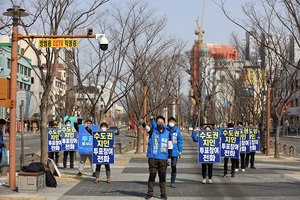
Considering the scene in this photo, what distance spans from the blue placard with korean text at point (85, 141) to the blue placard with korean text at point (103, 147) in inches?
18.2

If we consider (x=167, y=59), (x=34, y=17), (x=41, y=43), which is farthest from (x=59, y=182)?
(x=167, y=59)

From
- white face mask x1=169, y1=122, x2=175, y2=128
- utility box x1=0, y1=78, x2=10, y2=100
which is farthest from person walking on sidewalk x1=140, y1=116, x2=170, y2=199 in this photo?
utility box x1=0, y1=78, x2=10, y2=100

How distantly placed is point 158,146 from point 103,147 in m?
4.03

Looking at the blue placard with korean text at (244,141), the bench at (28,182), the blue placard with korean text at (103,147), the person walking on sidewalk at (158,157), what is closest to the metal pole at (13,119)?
the bench at (28,182)

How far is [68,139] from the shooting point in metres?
18.0

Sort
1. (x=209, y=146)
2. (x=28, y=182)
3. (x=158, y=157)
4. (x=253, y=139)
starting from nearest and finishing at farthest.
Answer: (x=158, y=157)
(x=28, y=182)
(x=209, y=146)
(x=253, y=139)

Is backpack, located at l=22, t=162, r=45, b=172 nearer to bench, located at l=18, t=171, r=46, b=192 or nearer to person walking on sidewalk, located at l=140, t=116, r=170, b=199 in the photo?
bench, located at l=18, t=171, r=46, b=192

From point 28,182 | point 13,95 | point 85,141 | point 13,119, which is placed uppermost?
point 13,95

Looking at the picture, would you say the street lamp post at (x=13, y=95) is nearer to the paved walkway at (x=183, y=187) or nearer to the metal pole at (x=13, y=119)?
the metal pole at (x=13, y=119)

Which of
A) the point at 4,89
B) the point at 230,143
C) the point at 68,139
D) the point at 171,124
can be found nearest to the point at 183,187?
the point at 171,124

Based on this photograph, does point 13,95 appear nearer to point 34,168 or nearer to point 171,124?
point 34,168

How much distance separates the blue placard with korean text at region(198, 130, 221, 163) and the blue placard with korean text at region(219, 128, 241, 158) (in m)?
1.37

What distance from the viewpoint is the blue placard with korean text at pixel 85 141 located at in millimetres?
14703

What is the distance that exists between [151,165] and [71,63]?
13518 millimetres
